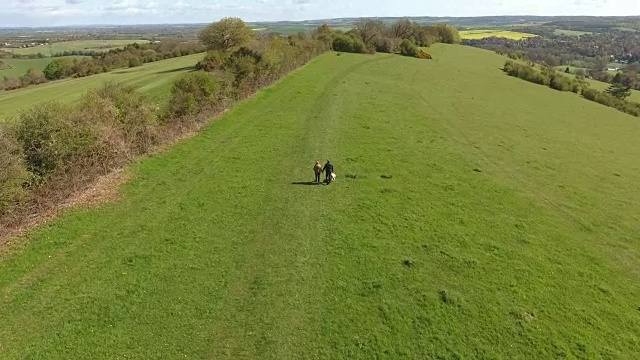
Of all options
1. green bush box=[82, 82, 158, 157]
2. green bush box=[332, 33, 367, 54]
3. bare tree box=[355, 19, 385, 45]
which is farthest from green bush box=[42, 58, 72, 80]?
green bush box=[82, 82, 158, 157]

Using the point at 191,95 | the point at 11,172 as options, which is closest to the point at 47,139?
the point at 11,172

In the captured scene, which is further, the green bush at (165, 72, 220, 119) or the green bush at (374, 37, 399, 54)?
the green bush at (374, 37, 399, 54)

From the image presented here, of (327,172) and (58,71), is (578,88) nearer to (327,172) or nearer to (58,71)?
(327,172)

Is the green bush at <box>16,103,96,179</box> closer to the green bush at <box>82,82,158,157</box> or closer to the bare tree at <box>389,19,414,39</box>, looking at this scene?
the green bush at <box>82,82,158,157</box>

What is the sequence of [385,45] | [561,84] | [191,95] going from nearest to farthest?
[191,95] < [561,84] < [385,45]

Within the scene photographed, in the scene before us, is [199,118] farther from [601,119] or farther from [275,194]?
[601,119]

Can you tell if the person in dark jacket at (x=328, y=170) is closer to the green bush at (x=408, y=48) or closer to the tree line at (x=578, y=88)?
the tree line at (x=578, y=88)
